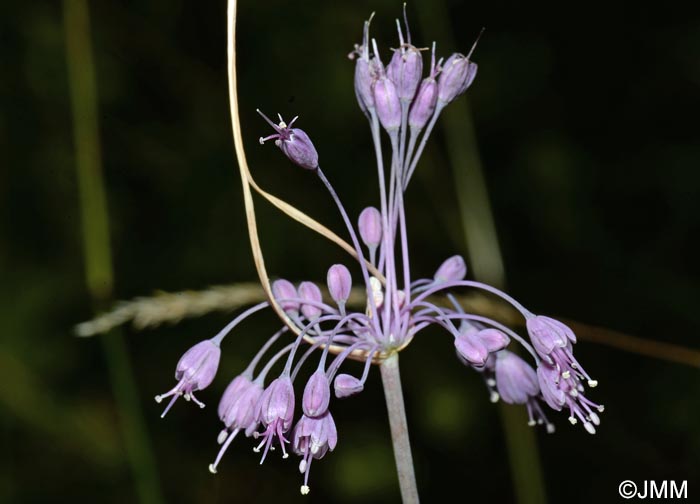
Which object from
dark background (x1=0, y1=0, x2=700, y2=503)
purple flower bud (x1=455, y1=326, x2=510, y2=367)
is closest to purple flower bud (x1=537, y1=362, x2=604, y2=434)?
purple flower bud (x1=455, y1=326, x2=510, y2=367)

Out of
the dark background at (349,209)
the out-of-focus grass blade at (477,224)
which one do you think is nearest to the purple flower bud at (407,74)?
the out-of-focus grass blade at (477,224)

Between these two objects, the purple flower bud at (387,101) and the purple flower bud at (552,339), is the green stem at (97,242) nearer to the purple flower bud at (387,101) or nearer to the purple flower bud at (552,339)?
the purple flower bud at (387,101)

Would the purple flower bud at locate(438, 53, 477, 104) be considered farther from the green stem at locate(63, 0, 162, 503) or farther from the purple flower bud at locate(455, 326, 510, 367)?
the green stem at locate(63, 0, 162, 503)

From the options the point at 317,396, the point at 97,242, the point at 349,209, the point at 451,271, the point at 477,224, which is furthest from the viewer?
the point at 349,209

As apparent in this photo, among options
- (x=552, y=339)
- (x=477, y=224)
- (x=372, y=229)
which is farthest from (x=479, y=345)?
(x=477, y=224)

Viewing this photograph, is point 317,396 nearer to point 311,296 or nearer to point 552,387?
point 311,296

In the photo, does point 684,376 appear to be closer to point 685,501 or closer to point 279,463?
point 685,501
